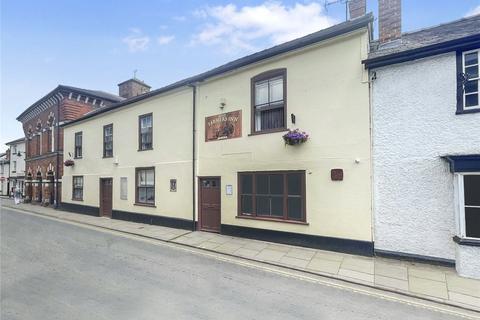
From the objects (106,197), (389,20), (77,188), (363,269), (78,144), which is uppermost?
(389,20)

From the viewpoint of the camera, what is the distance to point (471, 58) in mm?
6699

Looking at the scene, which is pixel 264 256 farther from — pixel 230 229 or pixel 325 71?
pixel 325 71

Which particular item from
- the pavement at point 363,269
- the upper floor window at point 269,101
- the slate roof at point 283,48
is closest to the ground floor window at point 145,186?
the pavement at point 363,269

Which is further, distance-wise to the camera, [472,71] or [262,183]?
[262,183]

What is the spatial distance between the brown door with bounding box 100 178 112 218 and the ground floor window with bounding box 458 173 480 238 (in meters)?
15.8

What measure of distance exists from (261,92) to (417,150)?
17.4ft

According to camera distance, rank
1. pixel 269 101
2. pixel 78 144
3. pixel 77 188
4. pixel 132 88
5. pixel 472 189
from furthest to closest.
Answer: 1. pixel 132 88
2. pixel 78 144
3. pixel 77 188
4. pixel 269 101
5. pixel 472 189

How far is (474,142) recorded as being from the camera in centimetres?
646

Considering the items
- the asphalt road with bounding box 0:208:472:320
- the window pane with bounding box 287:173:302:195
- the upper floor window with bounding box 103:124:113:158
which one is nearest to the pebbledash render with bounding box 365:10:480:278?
the window pane with bounding box 287:173:302:195

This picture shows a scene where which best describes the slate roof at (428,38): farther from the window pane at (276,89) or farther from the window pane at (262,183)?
the window pane at (262,183)

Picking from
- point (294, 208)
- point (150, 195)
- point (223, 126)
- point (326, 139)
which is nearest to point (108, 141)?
point (150, 195)

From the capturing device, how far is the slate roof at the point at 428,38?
7.09m


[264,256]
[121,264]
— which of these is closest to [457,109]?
[264,256]

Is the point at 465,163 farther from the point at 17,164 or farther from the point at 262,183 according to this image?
the point at 17,164
